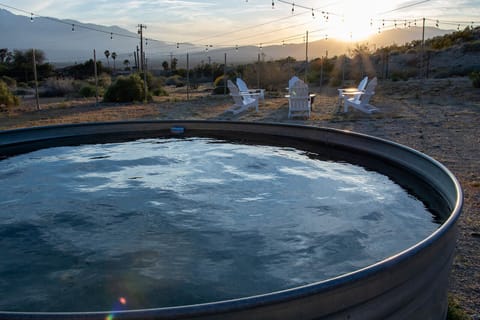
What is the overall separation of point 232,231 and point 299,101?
758cm

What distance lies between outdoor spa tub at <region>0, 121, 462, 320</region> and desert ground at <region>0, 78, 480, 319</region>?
0.39m

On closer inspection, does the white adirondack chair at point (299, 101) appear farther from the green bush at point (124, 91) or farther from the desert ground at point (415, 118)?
the green bush at point (124, 91)

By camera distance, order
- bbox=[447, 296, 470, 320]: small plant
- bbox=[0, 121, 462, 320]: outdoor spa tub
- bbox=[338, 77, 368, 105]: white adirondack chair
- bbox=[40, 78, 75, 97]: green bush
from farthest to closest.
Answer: bbox=[40, 78, 75, 97]: green bush < bbox=[338, 77, 368, 105]: white adirondack chair < bbox=[447, 296, 470, 320]: small plant < bbox=[0, 121, 462, 320]: outdoor spa tub

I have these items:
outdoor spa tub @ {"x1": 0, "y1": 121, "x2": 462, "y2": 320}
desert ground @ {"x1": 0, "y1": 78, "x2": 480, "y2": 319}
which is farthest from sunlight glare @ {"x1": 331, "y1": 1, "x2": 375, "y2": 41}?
outdoor spa tub @ {"x1": 0, "y1": 121, "x2": 462, "y2": 320}

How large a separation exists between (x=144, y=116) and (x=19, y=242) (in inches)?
316

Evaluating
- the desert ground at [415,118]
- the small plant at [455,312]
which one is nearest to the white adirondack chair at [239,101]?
the desert ground at [415,118]

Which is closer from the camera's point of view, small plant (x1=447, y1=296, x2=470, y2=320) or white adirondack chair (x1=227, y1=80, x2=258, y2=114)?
small plant (x1=447, y1=296, x2=470, y2=320)

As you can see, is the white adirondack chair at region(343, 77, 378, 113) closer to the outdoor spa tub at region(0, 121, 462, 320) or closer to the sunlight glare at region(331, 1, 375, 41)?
the outdoor spa tub at region(0, 121, 462, 320)

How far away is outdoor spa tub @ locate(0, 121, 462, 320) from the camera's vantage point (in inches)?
68.0

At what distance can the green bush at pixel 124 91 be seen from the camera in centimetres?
1491

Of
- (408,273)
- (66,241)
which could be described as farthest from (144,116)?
(408,273)

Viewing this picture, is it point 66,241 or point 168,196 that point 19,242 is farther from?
point 168,196

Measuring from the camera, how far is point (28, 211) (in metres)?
3.72

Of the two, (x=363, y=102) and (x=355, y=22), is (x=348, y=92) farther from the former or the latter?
(x=355, y=22)
